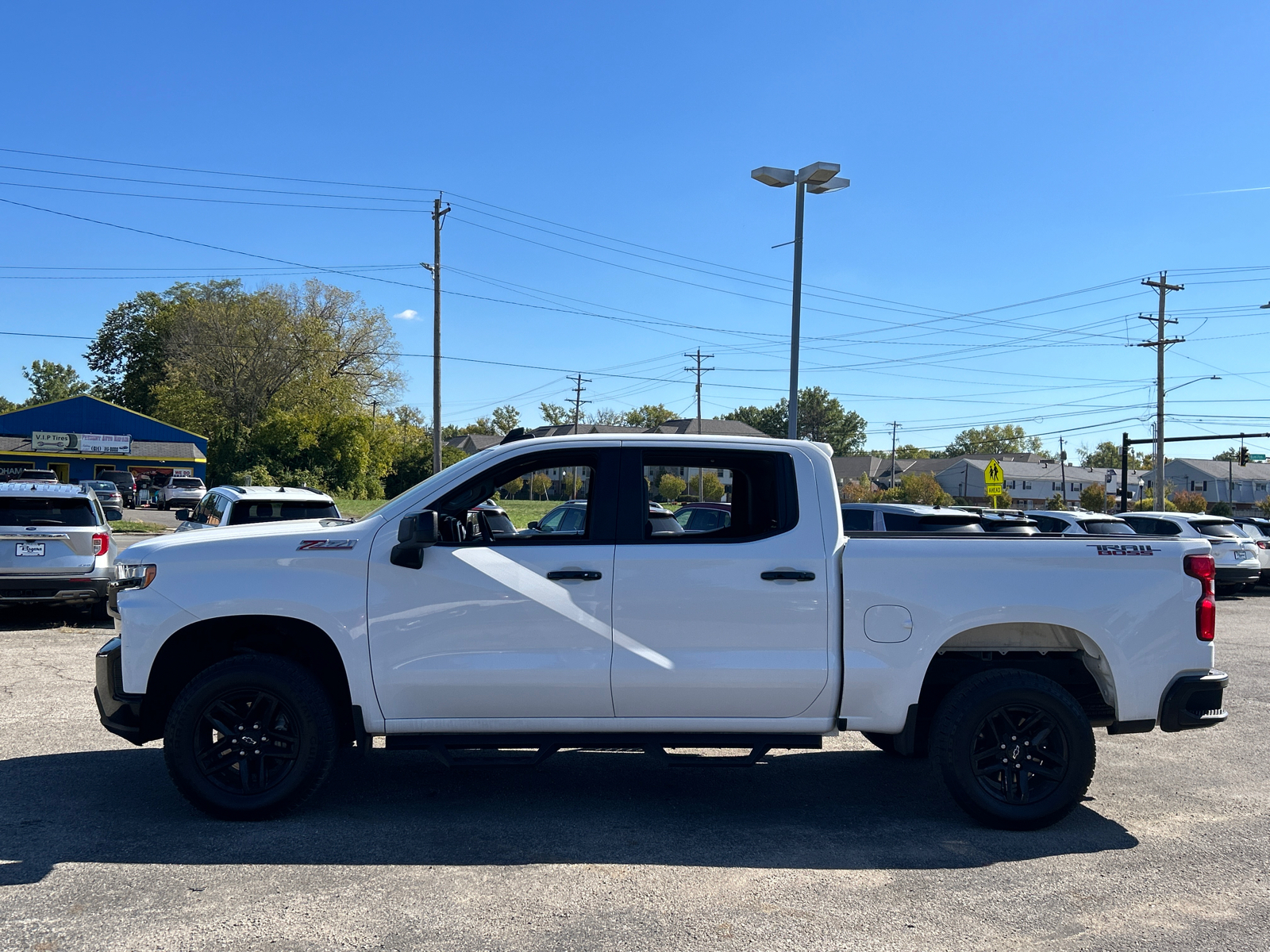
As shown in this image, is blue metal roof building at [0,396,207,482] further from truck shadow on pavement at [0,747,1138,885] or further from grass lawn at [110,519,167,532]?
truck shadow on pavement at [0,747,1138,885]

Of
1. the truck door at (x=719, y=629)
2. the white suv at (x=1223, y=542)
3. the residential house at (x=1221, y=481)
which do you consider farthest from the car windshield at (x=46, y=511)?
the residential house at (x=1221, y=481)

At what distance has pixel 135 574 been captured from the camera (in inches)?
196

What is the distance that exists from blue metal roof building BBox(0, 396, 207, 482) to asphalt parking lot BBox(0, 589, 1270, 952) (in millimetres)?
59295

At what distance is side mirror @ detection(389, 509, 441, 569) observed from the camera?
4.71 m

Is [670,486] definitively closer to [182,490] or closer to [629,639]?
[629,639]

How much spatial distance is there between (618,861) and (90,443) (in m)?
65.1

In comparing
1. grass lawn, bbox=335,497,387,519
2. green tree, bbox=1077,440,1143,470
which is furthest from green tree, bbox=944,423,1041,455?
grass lawn, bbox=335,497,387,519

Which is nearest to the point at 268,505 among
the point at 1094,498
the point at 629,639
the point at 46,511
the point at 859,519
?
the point at 46,511

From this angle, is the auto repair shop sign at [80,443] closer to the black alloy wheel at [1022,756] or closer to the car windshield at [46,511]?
the car windshield at [46,511]

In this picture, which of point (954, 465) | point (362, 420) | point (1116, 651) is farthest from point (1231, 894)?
point (954, 465)

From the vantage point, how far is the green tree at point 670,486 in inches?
215

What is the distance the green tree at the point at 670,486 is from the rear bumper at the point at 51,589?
7893mm

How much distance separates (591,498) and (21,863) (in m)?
3.08

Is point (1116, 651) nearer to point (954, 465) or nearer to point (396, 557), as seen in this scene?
point (396, 557)
